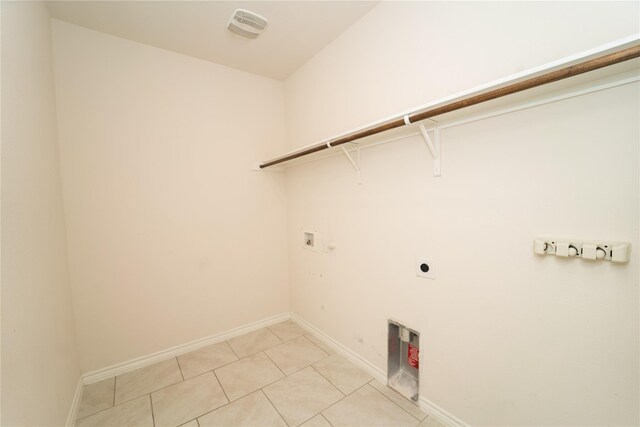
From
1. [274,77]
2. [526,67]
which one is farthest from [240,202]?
[526,67]

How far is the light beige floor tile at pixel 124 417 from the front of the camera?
1614mm

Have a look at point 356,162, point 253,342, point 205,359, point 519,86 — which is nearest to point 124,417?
point 205,359

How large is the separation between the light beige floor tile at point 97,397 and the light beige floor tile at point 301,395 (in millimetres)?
1127

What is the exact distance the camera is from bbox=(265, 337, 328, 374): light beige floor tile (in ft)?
6.98

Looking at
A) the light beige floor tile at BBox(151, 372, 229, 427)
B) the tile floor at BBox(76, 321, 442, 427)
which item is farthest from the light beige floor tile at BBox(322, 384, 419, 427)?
the light beige floor tile at BBox(151, 372, 229, 427)

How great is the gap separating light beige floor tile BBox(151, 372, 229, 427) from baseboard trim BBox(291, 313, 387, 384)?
981mm

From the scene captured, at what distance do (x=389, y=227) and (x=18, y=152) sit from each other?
6.63 ft

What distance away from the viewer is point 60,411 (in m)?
1.43

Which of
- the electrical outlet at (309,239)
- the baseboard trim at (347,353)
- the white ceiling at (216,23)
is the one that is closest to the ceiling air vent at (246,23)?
the white ceiling at (216,23)

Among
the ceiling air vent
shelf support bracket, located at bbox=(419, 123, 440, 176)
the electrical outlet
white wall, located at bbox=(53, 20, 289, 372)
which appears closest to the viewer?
shelf support bracket, located at bbox=(419, 123, 440, 176)

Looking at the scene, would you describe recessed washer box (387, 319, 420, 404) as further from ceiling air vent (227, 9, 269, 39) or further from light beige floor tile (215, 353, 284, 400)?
ceiling air vent (227, 9, 269, 39)

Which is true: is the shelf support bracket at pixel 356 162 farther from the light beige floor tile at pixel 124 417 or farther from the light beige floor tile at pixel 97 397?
the light beige floor tile at pixel 97 397

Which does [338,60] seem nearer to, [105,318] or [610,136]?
[610,136]

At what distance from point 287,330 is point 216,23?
289 cm
